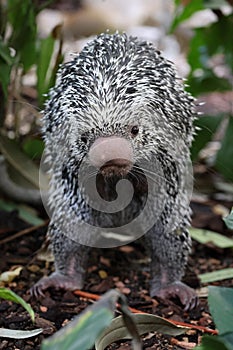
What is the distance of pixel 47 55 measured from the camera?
3646 mm

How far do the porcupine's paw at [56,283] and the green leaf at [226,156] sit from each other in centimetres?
117

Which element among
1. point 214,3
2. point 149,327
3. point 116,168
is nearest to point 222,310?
point 149,327

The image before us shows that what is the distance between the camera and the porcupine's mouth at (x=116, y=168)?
2.42 meters

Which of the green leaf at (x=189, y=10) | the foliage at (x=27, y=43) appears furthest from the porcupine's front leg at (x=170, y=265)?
the green leaf at (x=189, y=10)

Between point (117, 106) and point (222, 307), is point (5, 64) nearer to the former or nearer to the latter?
point (117, 106)

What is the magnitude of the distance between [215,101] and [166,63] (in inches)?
123

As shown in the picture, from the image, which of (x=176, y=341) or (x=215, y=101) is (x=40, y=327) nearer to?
(x=176, y=341)

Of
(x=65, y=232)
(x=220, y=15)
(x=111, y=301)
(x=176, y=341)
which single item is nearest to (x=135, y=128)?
(x=65, y=232)

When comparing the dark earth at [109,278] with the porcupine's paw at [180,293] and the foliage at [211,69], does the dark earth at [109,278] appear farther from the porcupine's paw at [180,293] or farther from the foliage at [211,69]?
the foliage at [211,69]

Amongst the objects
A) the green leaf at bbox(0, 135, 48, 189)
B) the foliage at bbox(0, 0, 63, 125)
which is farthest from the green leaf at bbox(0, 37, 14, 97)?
the green leaf at bbox(0, 135, 48, 189)

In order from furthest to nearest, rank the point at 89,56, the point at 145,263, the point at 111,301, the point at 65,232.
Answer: the point at 145,263
the point at 65,232
the point at 89,56
the point at 111,301

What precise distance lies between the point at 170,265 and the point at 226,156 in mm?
1038

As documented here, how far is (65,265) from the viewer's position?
305 centimetres

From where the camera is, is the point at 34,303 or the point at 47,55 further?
the point at 47,55
